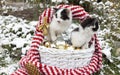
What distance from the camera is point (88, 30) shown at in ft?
13.5

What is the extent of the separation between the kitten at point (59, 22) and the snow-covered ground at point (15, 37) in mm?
894

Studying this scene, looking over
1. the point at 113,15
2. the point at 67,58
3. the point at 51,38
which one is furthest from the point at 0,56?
the point at 113,15

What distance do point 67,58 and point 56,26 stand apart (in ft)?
1.32

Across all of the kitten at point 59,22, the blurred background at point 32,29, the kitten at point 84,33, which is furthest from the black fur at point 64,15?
the blurred background at point 32,29

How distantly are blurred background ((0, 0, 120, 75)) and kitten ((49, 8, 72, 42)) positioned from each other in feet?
2.85

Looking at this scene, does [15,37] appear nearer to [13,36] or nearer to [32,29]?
[13,36]

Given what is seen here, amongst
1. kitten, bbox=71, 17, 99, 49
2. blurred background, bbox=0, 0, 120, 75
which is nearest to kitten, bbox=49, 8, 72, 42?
kitten, bbox=71, 17, 99, 49

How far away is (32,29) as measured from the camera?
639 centimetres

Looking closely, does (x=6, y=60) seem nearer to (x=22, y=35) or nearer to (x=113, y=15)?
(x=22, y=35)

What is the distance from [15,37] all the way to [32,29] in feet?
1.06

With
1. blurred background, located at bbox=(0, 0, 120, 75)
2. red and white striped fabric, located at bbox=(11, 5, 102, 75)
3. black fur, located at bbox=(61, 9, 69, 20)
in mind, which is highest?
black fur, located at bbox=(61, 9, 69, 20)

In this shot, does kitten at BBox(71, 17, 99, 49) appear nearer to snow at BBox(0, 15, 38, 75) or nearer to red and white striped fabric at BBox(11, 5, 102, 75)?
red and white striped fabric at BBox(11, 5, 102, 75)

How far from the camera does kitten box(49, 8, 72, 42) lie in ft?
13.5

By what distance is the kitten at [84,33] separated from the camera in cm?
408
